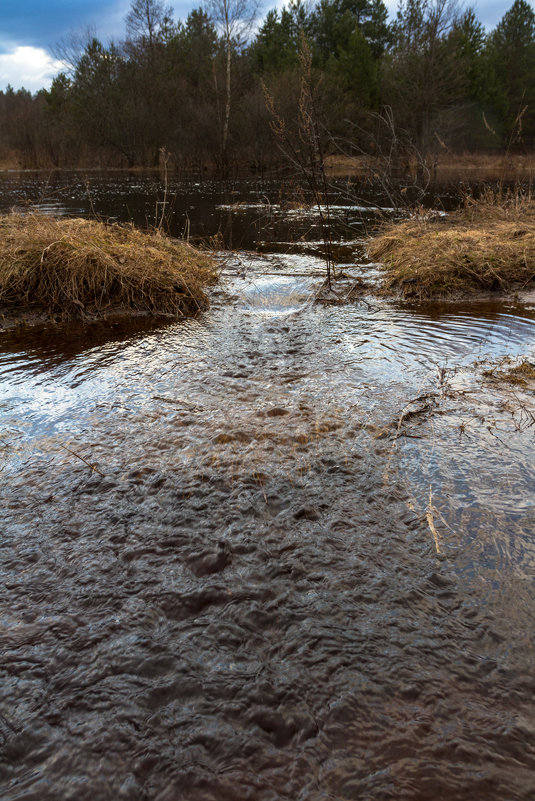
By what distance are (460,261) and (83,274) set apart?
15.7 feet

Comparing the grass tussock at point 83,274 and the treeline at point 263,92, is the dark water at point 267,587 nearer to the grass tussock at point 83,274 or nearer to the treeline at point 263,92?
the grass tussock at point 83,274

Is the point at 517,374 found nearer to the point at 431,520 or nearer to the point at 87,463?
the point at 431,520

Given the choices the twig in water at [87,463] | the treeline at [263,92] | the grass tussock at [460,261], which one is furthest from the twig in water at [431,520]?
the treeline at [263,92]

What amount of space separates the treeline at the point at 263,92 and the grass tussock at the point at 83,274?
20220 millimetres

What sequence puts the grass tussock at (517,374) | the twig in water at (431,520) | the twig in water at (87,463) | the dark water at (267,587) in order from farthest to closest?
the grass tussock at (517,374), the twig in water at (87,463), the twig in water at (431,520), the dark water at (267,587)

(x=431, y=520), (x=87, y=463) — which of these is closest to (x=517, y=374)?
(x=431, y=520)

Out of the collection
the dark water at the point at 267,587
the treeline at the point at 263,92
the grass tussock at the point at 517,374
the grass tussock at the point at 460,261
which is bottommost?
the dark water at the point at 267,587

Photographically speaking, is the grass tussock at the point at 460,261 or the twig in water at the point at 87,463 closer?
the twig in water at the point at 87,463

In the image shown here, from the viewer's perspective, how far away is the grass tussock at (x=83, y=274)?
549 centimetres

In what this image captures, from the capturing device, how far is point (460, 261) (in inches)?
261

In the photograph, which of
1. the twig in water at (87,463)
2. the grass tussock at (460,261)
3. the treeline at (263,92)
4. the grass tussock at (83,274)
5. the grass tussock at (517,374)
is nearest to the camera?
the twig in water at (87,463)

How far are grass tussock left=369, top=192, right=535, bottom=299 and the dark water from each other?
119 inches

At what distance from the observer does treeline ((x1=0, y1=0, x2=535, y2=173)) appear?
2853 centimetres

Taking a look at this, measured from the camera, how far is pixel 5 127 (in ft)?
99.6
